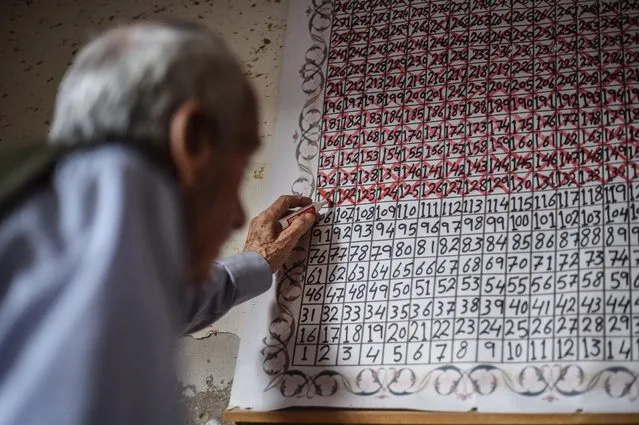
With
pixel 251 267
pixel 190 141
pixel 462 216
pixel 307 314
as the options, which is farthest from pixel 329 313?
pixel 190 141

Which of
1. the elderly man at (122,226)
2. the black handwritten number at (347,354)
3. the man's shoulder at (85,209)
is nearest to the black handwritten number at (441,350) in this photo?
the black handwritten number at (347,354)

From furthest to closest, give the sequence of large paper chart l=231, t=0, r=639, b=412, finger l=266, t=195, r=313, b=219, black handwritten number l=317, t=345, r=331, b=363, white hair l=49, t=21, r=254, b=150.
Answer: finger l=266, t=195, r=313, b=219 → black handwritten number l=317, t=345, r=331, b=363 → large paper chart l=231, t=0, r=639, b=412 → white hair l=49, t=21, r=254, b=150

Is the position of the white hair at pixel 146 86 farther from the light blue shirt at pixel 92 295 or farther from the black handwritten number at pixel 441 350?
the black handwritten number at pixel 441 350

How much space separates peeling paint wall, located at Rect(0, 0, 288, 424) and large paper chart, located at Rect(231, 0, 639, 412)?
0.30 feet

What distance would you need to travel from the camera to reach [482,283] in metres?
1.30

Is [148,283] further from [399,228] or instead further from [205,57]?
[399,228]

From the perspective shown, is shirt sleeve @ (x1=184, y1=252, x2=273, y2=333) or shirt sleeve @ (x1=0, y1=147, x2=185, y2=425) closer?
shirt sleeve @ (x1=0, y1=147, x2=185, y2=425)

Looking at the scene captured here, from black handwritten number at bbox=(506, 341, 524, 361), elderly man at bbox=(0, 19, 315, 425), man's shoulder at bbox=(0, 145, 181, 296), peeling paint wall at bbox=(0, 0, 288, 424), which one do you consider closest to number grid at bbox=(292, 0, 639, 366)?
black handwritten number at bbox=(506, 341, 524, 361)

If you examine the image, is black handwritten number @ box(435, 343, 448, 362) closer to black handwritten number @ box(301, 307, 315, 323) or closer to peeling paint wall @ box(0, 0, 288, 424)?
black handwritten number @ box(301, 307, 315, 323)

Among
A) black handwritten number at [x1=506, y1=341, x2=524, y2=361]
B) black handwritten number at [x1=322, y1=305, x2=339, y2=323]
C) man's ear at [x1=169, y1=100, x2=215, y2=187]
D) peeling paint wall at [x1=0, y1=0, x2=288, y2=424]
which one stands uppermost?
peeling paint wall at [x1=0, y1=0, x2=288, y2=424]

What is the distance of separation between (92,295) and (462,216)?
2.21 feet

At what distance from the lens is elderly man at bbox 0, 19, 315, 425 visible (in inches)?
33.8

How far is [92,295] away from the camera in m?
0.86

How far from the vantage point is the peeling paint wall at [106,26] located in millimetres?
1570
